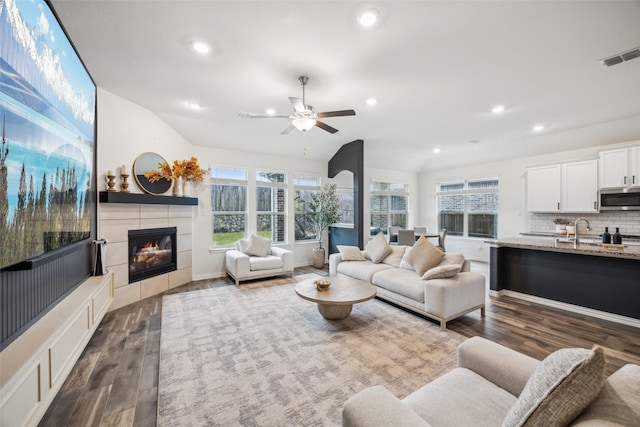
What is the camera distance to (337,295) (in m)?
3.10

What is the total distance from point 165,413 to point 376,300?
115 inches

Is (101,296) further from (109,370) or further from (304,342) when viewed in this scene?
(304,342)

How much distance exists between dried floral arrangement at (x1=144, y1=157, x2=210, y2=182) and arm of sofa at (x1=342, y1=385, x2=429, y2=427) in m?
4.37

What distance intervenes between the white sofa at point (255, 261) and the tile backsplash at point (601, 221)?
19.0 feet

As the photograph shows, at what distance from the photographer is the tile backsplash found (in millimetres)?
4984

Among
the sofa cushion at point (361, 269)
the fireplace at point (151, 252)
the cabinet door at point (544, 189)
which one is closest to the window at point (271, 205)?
the fireplace at point (151, 252)

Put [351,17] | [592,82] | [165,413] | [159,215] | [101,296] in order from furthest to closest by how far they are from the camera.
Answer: [159,215] → [592,82] → [101,296] → [351,17] → [165,413]

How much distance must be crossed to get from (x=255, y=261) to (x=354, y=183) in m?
2.77

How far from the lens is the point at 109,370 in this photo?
2336mm

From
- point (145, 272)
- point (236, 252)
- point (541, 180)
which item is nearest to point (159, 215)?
point (145, 272)

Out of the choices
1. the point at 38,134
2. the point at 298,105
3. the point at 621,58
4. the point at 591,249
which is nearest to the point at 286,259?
the point at 298,105

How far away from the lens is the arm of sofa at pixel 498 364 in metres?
1.33

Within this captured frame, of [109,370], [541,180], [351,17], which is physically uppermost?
[351,17]

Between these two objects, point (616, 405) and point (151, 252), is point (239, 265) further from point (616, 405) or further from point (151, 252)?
point (616, 405)
